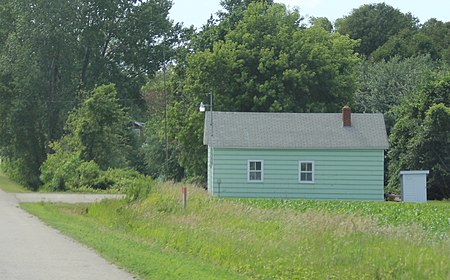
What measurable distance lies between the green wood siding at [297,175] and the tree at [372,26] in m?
45.2

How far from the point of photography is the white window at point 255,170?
125 feet

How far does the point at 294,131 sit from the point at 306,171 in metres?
2.26

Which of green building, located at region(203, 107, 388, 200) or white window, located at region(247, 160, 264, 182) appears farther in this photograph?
white window, located at region(247, 160, 264, 182)

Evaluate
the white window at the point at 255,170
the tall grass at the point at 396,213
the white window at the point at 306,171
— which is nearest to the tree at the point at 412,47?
the white window at the point at 306,171

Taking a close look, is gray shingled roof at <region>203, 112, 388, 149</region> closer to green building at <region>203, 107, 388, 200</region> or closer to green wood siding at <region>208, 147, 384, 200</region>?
green building at <region>203, 107, 388, 200</region>

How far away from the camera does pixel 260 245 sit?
16.6 meters

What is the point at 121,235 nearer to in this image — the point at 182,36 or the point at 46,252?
the point at 46,252

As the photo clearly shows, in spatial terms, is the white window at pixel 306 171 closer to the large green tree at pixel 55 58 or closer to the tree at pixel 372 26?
the large green tree at pixel 55 58

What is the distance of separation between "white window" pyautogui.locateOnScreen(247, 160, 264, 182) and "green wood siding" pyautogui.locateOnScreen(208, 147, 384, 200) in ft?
0.52

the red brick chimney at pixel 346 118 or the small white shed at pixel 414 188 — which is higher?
the red brick chimney at pixel 346 118

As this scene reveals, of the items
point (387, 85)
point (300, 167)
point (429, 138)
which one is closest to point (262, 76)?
point (429, 138)

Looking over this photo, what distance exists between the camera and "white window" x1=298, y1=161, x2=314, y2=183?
37.9 metres

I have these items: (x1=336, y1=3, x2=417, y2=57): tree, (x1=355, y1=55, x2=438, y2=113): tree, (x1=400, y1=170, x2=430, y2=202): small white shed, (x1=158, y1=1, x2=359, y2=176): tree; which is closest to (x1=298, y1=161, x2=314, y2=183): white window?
(x1=400, y1=170, x2=430, y2=202): small white shed

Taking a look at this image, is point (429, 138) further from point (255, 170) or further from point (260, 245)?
point (260, 245)
